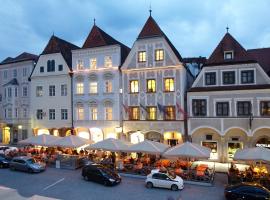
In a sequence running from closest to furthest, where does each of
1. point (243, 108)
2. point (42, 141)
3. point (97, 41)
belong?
point (243, 108), point (42, 141), point (97, 41)

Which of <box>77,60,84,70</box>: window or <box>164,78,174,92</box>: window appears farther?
<box>77,60,84,70</box>: window

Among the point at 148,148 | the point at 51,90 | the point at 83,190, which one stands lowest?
the point at 83,190

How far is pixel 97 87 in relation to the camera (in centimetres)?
3688

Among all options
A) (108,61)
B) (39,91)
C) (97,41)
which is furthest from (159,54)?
(39,91)

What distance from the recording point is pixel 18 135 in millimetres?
45062

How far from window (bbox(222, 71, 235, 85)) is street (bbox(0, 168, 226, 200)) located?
10.4 metres

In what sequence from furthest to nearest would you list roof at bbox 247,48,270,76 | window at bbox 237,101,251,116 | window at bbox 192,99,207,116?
roof at bbox 247,48,270,76, window at bbox 192,99,207,116, window at bbox 237,101,251,116

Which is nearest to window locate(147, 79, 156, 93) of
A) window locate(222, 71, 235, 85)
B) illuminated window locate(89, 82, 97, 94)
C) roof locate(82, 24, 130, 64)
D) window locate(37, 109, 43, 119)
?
roof locate(82, 24, 130, 64)

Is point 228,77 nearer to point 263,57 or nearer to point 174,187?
point 263,57

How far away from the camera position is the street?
20.1 m

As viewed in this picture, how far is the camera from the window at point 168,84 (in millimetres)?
33125

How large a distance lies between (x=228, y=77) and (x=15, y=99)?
Result: 32.8m

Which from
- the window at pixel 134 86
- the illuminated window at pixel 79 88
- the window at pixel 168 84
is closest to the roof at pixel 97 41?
the window at pixel 134 86

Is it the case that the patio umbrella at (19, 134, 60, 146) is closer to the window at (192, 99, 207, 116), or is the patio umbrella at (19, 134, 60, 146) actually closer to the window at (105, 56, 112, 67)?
the window at (105, 56, 112, 67)
